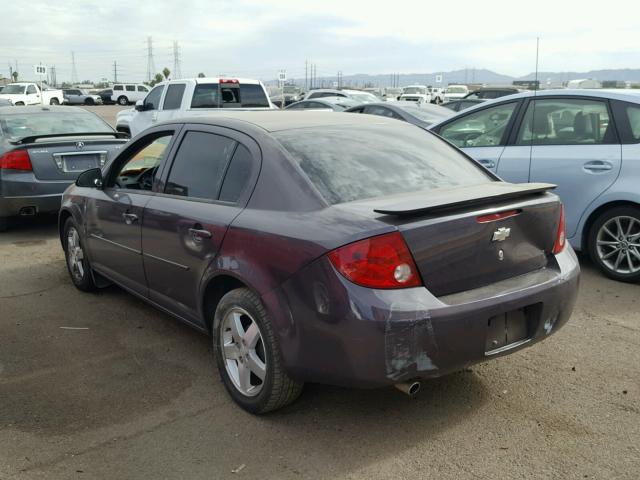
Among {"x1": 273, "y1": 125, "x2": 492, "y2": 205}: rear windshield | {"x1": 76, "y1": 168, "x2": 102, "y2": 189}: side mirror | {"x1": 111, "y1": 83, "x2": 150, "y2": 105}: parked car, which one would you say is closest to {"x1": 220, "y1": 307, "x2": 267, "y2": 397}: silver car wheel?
{"x1": 273, "y1": 125, "x2": 492, "y2": 205}: rear windshield

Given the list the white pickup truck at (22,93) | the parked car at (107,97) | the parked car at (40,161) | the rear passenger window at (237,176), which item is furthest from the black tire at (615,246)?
the parked car at (107,97)

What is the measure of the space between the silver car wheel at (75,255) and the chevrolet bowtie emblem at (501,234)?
367cm

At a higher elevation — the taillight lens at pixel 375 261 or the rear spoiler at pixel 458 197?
the rear spoiler at pixel 458 197

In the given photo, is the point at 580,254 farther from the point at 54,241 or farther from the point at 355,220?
the point at 54,241

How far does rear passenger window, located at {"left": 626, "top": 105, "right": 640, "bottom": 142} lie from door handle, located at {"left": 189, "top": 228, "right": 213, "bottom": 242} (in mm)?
3926

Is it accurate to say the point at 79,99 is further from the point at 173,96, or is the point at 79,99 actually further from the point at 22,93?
the point at 173,96

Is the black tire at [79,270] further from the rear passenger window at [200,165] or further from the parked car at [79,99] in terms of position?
the parked car at [79,99]

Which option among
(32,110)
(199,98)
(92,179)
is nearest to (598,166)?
(92,179)

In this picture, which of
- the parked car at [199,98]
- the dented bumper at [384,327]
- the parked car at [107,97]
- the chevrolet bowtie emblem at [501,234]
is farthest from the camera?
the parked car at [107,97]

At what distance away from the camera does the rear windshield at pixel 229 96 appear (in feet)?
43.0

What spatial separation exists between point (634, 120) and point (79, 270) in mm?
4952

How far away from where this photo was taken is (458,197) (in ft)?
10.5

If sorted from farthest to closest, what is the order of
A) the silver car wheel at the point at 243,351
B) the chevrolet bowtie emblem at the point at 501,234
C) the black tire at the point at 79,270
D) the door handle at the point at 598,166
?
1. the door handle at the point at 598,166
2. the black tire at the point at 79,270
3. the silver car wheel at the point at 243,351
4. the chevrolet bowtie emblem at the point at 501,234

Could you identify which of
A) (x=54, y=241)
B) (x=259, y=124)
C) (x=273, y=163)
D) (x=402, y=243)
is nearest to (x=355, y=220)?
(x=402, y=243)
